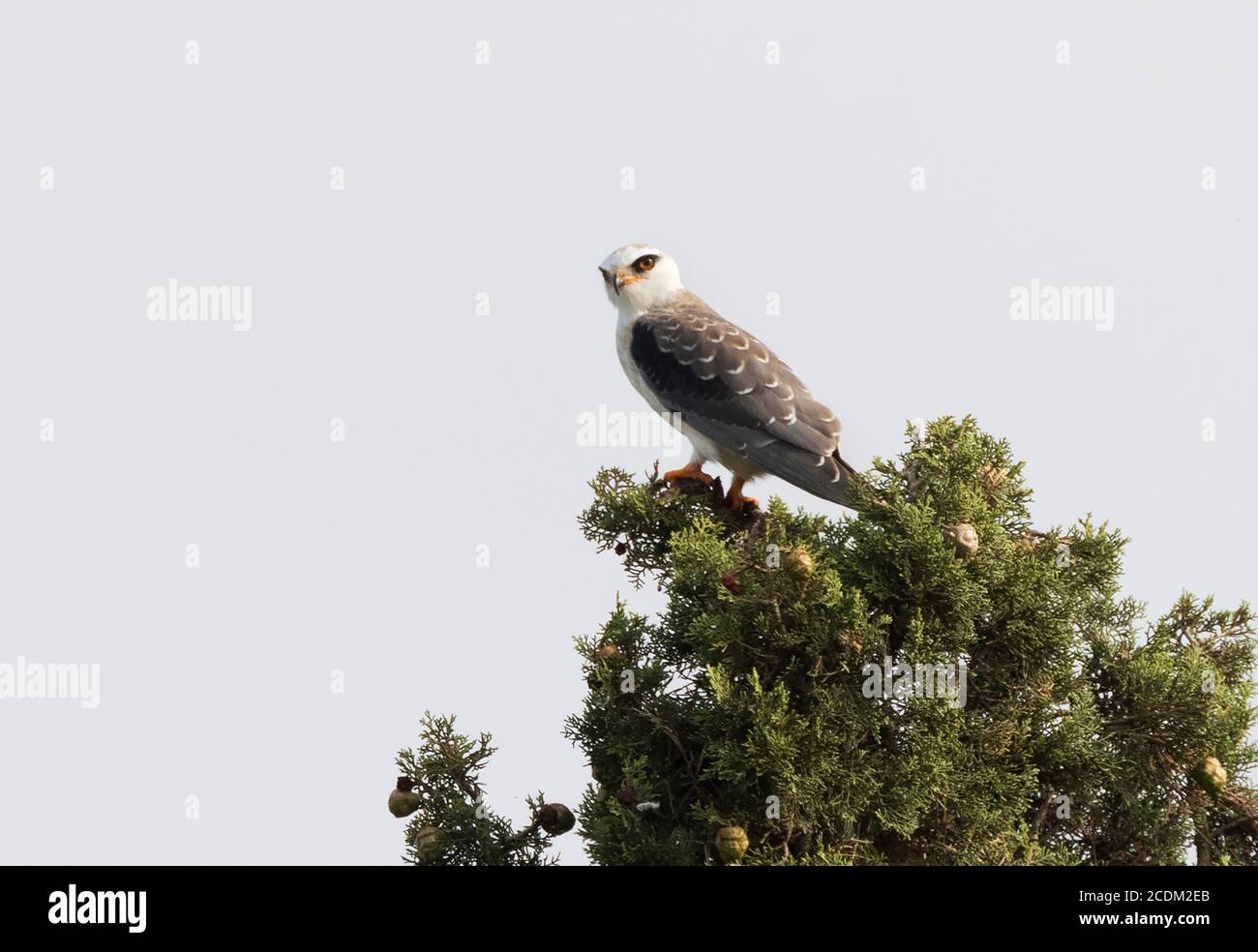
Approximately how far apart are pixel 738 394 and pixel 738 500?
0.52 meters

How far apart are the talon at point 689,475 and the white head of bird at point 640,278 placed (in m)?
1.04

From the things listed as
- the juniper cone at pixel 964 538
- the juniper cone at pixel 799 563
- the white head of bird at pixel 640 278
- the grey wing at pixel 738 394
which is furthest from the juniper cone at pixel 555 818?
the white head of bird at pixel 640 278

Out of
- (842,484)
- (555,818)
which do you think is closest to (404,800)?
(555,818)

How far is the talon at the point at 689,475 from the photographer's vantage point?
594 cm

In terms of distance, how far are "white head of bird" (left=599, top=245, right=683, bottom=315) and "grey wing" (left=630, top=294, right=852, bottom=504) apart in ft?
0.27

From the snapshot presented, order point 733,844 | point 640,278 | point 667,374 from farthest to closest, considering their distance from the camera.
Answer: point 640,278 < point 667,374 < point 733,844

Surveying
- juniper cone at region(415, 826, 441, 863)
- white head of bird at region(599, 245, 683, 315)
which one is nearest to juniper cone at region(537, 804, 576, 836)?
juniper cone at region(415, 826, 441, 863)

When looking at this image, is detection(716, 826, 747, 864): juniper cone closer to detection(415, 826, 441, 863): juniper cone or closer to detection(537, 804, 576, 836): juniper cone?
detection(537, 804, 576, 836): juniper cone

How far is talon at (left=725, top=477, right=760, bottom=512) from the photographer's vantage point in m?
5.91

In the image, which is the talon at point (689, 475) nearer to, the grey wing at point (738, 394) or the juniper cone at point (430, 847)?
the grey wing at point (738, 394)

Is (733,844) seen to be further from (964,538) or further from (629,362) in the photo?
(629,362)

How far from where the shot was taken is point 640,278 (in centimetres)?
672
